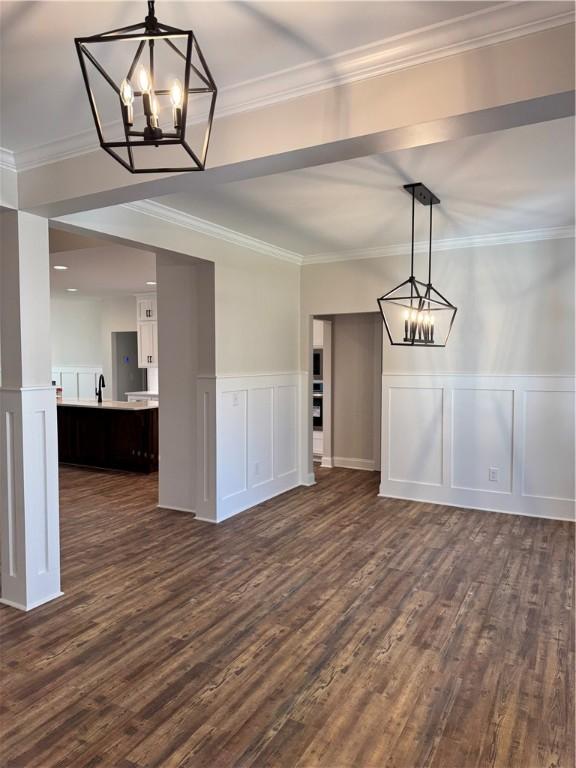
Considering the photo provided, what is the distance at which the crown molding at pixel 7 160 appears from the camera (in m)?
2.87

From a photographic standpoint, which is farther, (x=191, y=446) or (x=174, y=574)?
(x=191, y=446)

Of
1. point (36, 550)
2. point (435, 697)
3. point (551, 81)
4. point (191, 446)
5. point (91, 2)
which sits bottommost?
point (435, 697)

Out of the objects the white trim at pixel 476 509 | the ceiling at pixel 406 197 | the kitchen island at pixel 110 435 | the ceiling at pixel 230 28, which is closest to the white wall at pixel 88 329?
the kitchen island at pixel 110 435

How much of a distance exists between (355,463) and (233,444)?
2642 mm

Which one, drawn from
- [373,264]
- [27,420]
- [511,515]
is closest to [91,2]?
[27,420]

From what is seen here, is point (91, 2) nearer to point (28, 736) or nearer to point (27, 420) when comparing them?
point (27, 420)

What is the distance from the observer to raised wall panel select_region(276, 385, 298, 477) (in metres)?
5.75

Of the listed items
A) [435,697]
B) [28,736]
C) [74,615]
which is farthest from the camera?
[74,615]

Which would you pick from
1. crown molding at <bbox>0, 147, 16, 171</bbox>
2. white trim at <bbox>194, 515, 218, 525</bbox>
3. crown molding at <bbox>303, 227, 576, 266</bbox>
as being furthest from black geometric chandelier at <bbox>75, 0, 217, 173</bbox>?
crown molding at <bbox>303, 227, 576, 266</bbox>

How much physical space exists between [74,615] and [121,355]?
25.7ft

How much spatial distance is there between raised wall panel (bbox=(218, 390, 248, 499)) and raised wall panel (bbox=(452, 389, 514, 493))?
7.05ft

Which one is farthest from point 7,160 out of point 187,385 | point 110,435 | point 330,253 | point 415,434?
point 110,435

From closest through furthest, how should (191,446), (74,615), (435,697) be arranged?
(435,697), (74,615), (191,446)

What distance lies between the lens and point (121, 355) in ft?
33.9
